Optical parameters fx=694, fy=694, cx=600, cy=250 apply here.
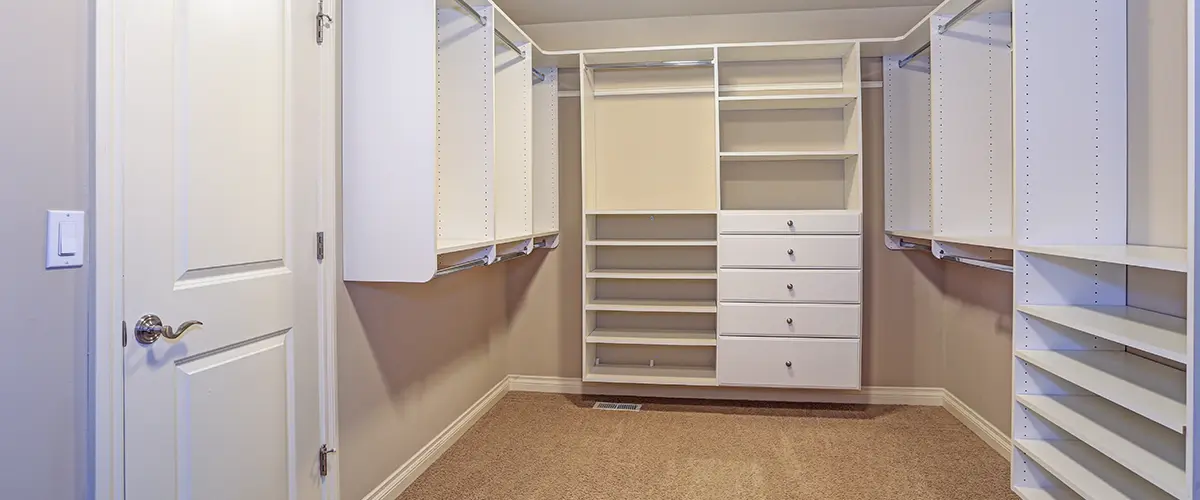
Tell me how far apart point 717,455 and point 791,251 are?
1.09 m

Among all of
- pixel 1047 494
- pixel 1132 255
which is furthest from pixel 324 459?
pixel 1132 255

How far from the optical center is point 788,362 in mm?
3520

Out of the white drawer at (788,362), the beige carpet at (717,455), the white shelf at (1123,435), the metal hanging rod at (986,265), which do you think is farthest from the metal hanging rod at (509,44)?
the white shelf at (1123,435)

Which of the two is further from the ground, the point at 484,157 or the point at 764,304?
the point at 484,157

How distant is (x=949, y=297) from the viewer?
3.73m

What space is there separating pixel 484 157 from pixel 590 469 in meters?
1.37

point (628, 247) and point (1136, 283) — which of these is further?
point (628, 247)

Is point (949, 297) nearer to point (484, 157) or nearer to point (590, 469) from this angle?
point (590, 469)

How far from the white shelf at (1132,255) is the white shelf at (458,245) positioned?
1.78m

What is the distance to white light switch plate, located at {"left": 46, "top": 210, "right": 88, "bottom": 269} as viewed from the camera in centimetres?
129

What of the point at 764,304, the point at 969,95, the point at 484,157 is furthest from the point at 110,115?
the point at 969,95

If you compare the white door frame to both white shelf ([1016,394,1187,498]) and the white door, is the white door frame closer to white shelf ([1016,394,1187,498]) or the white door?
the white door

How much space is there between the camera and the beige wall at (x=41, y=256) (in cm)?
121

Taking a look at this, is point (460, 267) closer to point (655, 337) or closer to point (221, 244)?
point (221, 244)
